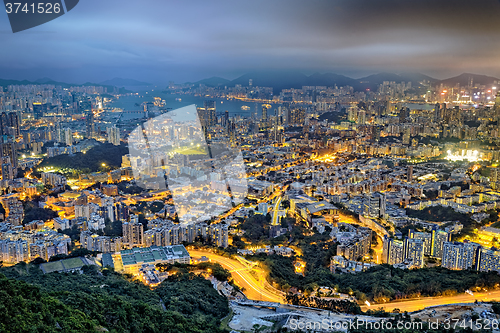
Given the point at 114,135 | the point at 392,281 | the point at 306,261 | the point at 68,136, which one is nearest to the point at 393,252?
the point at 392,281

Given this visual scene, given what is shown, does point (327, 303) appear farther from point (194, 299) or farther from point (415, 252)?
point (415, 252)

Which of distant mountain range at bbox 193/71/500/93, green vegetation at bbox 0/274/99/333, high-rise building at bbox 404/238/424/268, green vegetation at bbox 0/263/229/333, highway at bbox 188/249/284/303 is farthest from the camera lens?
distant mountain range at bbox 193/71/500/93

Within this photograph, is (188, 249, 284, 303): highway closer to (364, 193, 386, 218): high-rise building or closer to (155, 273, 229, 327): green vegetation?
(155, 273, 229, 327): green vegetation

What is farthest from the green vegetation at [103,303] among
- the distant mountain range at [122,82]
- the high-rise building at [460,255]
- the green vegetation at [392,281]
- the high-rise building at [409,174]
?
the distant mountain range at [122,82]

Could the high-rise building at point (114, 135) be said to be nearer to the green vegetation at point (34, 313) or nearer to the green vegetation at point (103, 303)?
the green vegetation at point (103, 303)

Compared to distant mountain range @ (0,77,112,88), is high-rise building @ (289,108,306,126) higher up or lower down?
lower down

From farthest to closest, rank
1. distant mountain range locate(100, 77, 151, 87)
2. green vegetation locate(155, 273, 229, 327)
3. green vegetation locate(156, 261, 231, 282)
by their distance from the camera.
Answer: distant mountain range locate(100, 77, 151, 87) < green vegetation locate(156, 261, 231, 282) < green vegetation locate(155, 273, 229, 327)

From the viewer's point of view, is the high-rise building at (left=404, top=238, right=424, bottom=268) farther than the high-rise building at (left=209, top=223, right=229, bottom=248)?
No

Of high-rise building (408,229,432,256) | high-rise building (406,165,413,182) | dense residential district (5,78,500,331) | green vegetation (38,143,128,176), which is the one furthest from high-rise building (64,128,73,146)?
high-rise building (408,229,432,256)
